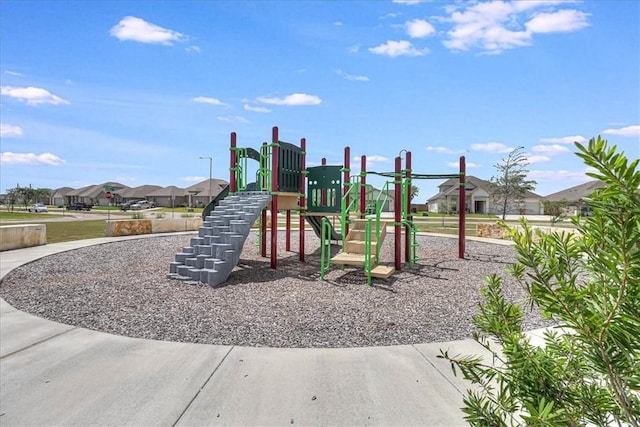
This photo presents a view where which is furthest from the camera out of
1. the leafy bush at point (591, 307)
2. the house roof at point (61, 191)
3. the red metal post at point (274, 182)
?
the house roof at point (61, 191)

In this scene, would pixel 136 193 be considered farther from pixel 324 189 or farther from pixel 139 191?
pixel 324 189

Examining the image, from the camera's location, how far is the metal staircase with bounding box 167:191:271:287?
819 cm

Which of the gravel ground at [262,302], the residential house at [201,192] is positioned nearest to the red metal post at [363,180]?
the gravel ground at [262,302]

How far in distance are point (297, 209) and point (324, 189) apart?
1127 mm

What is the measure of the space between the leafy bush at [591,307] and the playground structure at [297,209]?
6.78 meters

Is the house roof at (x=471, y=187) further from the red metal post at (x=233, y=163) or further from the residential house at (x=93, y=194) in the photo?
the residential house at (x=93, y=194)

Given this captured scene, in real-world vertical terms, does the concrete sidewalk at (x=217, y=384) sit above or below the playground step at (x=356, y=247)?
below

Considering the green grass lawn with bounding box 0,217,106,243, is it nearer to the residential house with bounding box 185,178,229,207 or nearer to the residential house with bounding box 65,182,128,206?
the residential house with bounding box 185,178,229,207

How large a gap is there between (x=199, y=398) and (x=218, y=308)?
309 centimetres

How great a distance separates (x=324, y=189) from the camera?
11836mm

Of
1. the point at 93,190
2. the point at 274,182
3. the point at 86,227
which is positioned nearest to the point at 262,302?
the point at 274,182

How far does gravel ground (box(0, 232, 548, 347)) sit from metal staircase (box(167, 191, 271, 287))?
0.33 meters

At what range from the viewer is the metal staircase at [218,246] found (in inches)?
322

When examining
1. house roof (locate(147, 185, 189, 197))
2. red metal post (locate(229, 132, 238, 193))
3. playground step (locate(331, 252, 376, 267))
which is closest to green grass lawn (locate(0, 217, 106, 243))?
red metal post (locate(229, 132, 238, 193))
